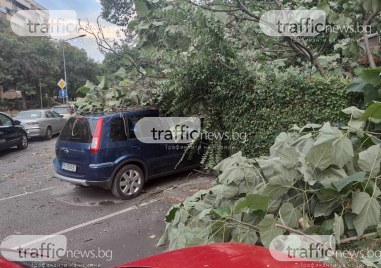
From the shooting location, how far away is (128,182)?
688 cm

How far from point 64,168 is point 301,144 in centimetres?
488

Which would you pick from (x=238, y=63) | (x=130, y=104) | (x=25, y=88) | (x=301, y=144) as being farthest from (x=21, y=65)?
(x=301, y=144)

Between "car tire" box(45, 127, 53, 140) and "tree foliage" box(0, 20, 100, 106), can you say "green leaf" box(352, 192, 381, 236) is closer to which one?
"car tire" box(45, 127, 53, 140)

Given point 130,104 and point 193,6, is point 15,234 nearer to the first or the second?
point 130,104

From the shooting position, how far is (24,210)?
21.1ft

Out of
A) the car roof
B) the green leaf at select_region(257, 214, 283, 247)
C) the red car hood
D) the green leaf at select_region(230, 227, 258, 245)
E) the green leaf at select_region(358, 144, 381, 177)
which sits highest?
the car roof

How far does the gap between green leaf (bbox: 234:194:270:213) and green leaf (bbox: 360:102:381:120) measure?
4.85 ft

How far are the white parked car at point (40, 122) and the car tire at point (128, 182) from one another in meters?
10.2

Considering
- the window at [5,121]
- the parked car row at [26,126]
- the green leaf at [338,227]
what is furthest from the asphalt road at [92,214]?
the window at [5,121]

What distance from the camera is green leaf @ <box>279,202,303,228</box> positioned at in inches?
125

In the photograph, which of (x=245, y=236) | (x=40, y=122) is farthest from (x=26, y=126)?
(x=245, y=236)

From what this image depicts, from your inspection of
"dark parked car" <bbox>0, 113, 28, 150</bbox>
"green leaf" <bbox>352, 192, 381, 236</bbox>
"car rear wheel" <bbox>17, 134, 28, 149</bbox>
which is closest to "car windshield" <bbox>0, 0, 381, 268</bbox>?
"green leaf" <bbox>352, 192, 381, 236</bbox>

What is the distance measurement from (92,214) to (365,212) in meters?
4.54

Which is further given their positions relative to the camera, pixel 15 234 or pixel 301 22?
pixel 301 22
